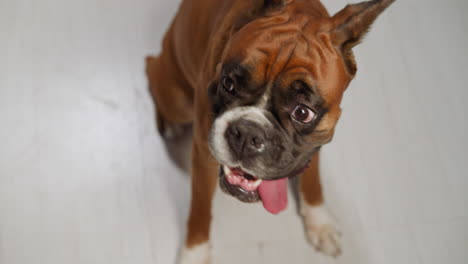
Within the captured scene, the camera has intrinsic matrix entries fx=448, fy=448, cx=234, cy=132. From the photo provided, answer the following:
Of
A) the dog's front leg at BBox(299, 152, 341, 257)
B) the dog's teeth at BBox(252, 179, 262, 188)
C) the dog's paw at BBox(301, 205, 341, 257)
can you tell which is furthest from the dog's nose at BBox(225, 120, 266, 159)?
the dog's paw at BBox(301, 205, 341, 257)

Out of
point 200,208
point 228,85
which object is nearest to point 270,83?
point 228,85

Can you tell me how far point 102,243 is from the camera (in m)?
2.28

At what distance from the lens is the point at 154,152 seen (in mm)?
2484

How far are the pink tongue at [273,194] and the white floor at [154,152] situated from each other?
0.44 m

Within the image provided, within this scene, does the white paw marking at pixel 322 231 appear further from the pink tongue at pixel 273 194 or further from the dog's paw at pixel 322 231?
the pink tongue at pixel 273 194

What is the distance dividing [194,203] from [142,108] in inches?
30.6

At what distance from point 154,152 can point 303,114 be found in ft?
4.08

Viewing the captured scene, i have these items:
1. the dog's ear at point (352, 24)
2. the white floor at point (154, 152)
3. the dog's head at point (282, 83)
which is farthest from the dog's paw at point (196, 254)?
→ the dog's ear at point (352, 24)

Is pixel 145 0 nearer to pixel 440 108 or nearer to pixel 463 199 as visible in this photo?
pixel 440 108

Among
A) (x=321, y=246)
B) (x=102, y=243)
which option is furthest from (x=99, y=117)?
(x=321, y=246)

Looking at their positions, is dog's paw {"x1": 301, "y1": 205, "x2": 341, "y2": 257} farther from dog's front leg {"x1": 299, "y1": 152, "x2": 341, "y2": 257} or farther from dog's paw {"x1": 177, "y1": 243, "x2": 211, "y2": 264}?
dog's paw {"x1": 177, "y1": 243, "x2": 211, "y2": 264}

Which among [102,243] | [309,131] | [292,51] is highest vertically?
[292,51]

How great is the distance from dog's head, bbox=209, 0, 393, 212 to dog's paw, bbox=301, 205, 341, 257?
74cm

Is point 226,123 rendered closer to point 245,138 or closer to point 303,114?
point 245,138
